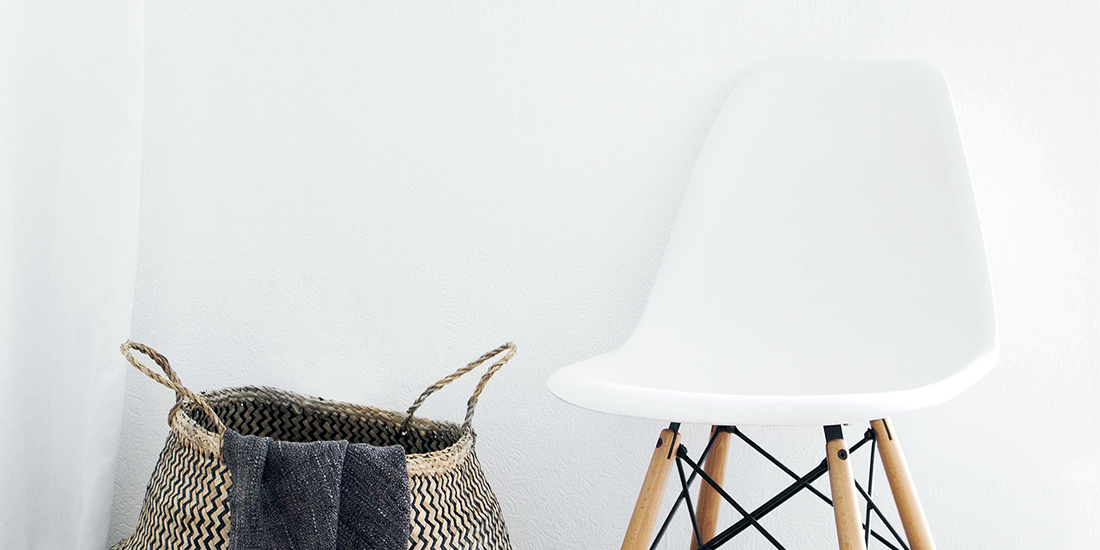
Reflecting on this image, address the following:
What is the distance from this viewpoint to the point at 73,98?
3.64 ft

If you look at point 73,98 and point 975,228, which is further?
point 73,98

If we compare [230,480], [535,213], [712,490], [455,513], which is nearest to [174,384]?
[230,480]

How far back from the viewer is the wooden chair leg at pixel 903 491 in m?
0.88

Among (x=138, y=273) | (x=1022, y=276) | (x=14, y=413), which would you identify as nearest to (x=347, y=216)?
(x=138, y=273)

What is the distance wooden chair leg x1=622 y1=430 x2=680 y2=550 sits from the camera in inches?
33.9

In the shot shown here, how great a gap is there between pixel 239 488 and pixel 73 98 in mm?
625

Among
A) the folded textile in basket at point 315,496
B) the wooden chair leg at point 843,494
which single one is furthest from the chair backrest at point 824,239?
the folded textile in basket at point 315,496

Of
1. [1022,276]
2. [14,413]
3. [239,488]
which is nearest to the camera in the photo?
[239,488]

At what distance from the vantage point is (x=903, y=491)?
90 centimetres

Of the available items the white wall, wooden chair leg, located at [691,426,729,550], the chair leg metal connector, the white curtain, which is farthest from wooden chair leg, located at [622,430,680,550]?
the white curtain

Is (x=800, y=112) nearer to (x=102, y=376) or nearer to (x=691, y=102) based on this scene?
(x=691, y=102)

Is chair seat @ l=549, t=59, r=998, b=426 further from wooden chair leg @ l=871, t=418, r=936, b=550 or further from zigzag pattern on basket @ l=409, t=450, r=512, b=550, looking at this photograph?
zigzag pattern on basket @ l=409, t=450, r=512, b=550

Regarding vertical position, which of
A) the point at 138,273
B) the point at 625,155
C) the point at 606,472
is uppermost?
the point at 625,155

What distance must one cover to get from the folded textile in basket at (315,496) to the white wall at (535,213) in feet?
1.27
